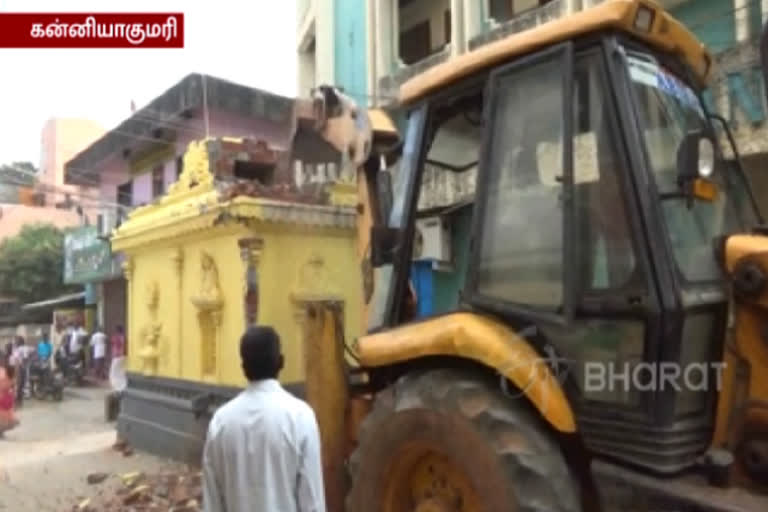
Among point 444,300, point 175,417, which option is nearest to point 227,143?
point 175,417

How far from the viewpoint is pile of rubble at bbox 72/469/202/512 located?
264 inches

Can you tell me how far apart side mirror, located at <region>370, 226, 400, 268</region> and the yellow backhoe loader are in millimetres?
502

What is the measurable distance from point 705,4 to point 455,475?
778 centimetres

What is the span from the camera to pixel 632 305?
2881 mm

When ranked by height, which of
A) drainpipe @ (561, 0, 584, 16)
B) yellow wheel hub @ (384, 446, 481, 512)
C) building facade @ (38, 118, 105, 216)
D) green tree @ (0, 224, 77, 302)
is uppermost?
building facade @ (38, 118, 105, 216)

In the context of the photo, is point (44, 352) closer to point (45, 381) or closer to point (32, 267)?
point (45, 381)

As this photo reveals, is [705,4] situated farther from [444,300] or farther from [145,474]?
[145,474]

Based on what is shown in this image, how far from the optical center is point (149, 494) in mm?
7102

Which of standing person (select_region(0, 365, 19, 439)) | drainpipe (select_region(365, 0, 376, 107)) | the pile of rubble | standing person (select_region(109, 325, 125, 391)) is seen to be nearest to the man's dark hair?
the pile of rubble

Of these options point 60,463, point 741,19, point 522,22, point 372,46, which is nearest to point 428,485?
point 60,463

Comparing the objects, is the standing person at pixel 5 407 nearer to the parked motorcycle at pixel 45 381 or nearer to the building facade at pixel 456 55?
the parked motorcycle at pixel 45 381

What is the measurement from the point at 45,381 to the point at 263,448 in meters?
17.9

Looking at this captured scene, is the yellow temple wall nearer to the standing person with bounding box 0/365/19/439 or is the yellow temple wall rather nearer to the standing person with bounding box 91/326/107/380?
the standing person with bounding box 0/365/19/439

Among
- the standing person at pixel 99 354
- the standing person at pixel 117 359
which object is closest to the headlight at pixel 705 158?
the standing person at pixel 117 359
